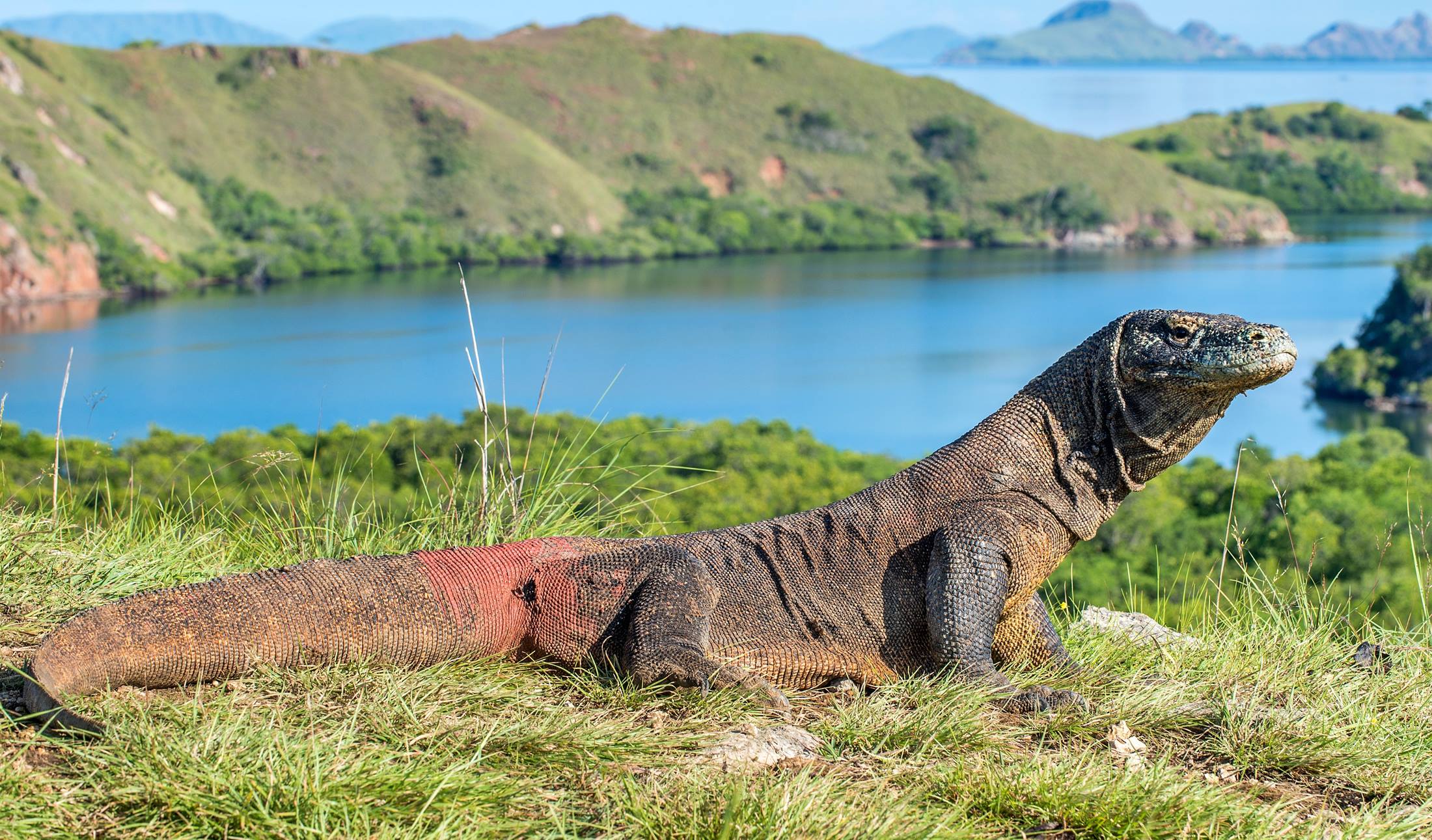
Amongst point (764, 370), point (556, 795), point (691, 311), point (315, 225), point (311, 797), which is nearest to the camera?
point (311, 797)

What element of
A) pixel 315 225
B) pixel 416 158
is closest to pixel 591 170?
pixel 416 158

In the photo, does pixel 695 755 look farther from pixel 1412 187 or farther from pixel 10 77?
pixel 1412 187

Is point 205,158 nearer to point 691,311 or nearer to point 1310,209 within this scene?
point 691,311

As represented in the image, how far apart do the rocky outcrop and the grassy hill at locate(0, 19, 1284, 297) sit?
120 cm

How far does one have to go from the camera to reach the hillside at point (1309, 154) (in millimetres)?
161875

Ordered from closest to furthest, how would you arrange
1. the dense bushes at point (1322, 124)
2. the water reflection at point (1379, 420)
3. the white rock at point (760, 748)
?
the white rock at point (760, 748)
the water reflection at point (1379, 420)
the dense bushes at point (1322, 124)

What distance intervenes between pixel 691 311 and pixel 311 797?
83438mm

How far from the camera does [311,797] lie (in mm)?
2783

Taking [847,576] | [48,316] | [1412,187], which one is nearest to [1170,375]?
[847,576]

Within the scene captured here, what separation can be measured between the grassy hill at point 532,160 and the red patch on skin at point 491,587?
289 ft

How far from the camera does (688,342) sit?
240ft

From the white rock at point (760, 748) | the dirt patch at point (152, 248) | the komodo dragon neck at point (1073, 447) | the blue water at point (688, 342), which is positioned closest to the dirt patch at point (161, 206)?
the dirt patch at point (152, 248)

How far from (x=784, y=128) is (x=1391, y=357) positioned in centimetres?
8469

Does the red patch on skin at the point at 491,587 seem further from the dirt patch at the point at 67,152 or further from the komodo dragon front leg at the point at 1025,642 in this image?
the dirt patch at the point at 67,152
